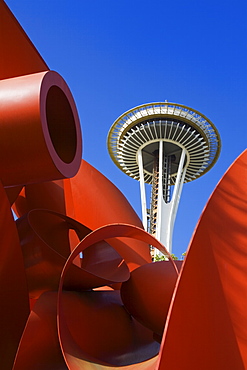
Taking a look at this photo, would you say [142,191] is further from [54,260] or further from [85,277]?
[85,277]

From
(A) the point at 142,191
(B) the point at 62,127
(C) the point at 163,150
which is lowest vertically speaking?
(B) the point at 62,127

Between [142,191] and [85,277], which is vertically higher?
[142,191]

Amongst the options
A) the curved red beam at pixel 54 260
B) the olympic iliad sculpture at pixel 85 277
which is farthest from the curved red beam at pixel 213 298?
the curved red beam at pixel 54 260

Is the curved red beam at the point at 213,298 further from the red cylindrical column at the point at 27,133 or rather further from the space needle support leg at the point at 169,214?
the space needle support leg at the point at 169,214

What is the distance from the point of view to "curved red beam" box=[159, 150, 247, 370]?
318 cm

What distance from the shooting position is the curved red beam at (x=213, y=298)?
3.18m

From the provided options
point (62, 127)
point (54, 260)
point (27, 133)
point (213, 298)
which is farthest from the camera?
→ point (54, 260)

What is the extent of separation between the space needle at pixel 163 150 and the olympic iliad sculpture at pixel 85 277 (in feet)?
123

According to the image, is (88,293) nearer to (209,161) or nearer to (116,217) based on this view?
(116,217)

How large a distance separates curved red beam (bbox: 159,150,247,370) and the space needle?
1526 inches

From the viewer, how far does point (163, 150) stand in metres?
49.6

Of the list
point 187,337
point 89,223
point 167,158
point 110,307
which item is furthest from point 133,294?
point 167,158

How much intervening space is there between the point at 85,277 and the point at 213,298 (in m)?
2.01

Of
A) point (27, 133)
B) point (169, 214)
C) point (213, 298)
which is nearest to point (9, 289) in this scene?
point (27, 133)
